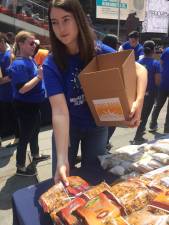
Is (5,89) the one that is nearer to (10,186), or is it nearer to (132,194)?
(10,186)

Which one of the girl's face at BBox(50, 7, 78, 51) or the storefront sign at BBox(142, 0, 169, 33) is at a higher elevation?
the girl's face at BBox(50, 7, 78, 51)

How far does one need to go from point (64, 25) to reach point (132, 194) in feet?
2.70

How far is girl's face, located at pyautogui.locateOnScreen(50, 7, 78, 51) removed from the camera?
5.17ft

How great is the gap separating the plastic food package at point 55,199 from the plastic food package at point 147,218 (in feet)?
0.86

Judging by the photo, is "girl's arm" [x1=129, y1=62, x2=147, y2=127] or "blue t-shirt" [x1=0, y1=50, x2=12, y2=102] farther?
"blue t-shirt" [x1=0, y1=50, x2=12, y2=102]

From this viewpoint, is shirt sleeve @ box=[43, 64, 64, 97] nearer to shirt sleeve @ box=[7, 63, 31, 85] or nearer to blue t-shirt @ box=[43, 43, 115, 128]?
blue t-shirt @ box=[43, 43, 115, 128]

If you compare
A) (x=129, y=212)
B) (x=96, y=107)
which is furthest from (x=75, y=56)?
(x=129, y=212)

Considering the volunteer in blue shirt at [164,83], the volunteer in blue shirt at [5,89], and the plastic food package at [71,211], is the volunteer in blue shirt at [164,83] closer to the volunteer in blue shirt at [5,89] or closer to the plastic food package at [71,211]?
the volunteer in blue shirt at [5,89]

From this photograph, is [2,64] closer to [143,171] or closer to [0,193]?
[0,193]

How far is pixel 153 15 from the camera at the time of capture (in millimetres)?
15414

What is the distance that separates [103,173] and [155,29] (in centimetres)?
1479

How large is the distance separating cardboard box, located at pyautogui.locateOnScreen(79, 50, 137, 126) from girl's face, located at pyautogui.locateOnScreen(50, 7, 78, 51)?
169 millimetres

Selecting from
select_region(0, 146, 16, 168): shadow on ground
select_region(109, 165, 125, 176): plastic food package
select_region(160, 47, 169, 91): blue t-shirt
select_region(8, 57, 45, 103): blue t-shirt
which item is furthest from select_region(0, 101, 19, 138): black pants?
select_region(109, 165, 125, 176): plastic food package

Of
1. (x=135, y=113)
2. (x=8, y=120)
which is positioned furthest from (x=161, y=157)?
(x=8, y=120)
